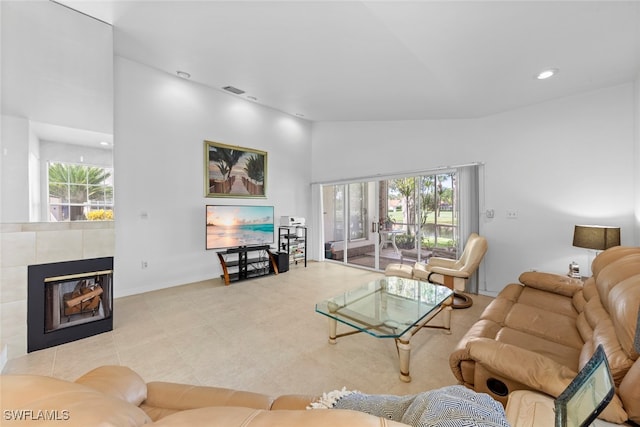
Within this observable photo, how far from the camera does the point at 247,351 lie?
7.91 feet

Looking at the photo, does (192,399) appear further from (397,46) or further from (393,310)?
(397,46)

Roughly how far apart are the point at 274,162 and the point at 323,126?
1633mm

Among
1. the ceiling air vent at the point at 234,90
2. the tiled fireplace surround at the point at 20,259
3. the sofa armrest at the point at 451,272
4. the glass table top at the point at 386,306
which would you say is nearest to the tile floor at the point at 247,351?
the tiled fireplace surround at the point at 20,259

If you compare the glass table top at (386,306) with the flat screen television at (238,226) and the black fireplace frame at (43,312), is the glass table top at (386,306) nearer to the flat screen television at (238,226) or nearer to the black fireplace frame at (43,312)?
the black fireplace frame at (43,312)

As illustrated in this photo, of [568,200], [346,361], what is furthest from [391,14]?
[568,200]

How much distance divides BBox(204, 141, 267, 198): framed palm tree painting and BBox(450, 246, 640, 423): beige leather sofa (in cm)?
454

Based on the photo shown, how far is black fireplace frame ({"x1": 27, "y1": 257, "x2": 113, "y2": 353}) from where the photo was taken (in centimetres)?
239

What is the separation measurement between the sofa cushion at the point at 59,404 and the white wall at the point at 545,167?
4.61 meters

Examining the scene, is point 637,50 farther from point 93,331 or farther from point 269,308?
point 93,331

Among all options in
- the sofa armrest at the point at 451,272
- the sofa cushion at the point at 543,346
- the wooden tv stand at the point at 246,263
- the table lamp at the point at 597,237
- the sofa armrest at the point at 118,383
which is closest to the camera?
the sofa armrest at the point at 118,383

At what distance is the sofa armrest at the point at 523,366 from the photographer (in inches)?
46.9

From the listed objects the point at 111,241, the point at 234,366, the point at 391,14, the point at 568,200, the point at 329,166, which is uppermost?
the point at 391,14

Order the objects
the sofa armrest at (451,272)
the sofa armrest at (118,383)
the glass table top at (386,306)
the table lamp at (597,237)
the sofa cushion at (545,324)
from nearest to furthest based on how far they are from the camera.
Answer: the sofa armrest at (118,383) → the sofa cushion at (545,324) → the glass table top at (386,306) → the table lamp at (597,237) → the sofa armrest at (451,272)

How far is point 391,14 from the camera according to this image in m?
2.13
